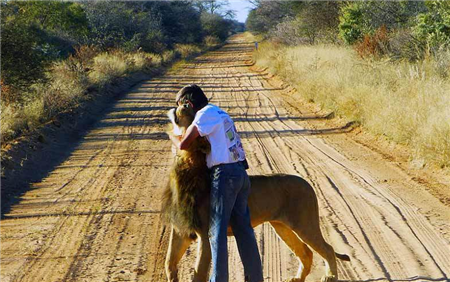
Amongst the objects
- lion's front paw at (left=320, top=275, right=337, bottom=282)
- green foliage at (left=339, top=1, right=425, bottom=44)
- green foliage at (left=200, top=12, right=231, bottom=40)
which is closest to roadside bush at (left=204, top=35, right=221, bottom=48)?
green foliage at (left=200, top=12, right=231, bottom=40)

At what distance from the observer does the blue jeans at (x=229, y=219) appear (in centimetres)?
462

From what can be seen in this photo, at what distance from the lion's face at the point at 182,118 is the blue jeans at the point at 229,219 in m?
0.42

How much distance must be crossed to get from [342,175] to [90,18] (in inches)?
1083

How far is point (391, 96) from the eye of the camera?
42.6ft

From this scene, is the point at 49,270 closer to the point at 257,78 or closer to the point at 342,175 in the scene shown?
the point at 342,175

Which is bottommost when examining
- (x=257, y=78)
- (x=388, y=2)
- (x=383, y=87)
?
(x=257, y=78)

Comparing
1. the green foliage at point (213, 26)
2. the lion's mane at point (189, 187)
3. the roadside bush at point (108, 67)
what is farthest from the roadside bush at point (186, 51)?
the lion's mane at point (189, 187)

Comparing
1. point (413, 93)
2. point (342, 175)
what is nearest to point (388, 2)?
point (413, 93)

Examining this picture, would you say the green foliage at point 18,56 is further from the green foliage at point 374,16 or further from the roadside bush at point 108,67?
the green foliage at point 374,16

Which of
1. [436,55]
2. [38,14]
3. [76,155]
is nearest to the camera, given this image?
[76,155]

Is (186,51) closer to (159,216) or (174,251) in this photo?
(159,216)

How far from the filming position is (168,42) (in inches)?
1999

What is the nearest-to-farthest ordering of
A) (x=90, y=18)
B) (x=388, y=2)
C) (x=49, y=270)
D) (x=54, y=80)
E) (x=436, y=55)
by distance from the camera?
(x=49, y=270) < (x=436, y=55) < (x=54, y=80) < (x=388, y=2) < (x=90, y=18)

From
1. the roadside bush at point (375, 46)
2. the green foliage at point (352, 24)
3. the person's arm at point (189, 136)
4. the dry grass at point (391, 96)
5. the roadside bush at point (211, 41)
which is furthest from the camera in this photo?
the roadside bush at point (211, 41)
